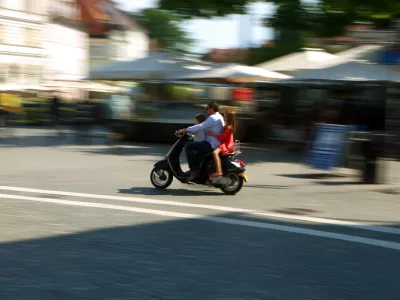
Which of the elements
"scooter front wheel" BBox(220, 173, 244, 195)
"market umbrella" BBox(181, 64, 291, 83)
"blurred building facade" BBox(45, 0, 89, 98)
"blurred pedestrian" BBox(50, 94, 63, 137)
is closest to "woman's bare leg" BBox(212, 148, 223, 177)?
"scooter front wheel" BBox(220, 173, 244, 195)

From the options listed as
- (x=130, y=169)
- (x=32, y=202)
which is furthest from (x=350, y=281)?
(x=130, y=169)

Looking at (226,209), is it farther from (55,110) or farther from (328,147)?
(55,110)

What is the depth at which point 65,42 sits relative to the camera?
69.0 meters

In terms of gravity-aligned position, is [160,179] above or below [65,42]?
below

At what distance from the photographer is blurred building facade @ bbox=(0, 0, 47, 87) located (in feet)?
186

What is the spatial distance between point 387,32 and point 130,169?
5.69m

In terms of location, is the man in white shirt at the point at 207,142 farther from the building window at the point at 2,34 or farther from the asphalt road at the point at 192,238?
the building window at the point at 2,34

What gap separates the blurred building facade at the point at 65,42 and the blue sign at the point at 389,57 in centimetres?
4757

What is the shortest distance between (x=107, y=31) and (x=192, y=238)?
8465 cm

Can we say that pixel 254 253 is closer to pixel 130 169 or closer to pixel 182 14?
pixel 130 169

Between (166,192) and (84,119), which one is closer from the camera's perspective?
(166,192)

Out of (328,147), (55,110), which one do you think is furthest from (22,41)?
(328,147)

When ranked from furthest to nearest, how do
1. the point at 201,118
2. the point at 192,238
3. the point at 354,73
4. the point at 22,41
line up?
1. the point at 22,41
2. the point at 354,73
3. the point at 201,118
4. the point at 192,238

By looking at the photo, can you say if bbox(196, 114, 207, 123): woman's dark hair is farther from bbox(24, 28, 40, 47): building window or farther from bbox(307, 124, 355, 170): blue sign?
bbox(24, 28, 40, 47): building window
